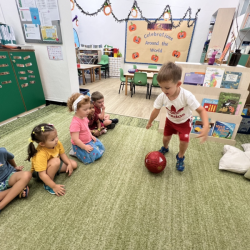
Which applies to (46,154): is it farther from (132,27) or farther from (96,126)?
(132,27)

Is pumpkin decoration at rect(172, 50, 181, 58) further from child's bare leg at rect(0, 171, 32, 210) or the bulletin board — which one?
child's bare leg at rect(0, 171, 32, 210)

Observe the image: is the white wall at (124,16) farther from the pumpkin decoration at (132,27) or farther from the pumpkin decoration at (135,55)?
the pumpkin decoration at (135,55)

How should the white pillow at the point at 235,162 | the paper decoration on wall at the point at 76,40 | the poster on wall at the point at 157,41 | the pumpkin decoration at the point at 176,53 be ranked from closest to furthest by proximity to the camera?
the white pillow at the point at 235,162 < the poster on wall at the point at 157,41 < the pumpkin decoration at the point at 176,53 < the paper decoration on wall at the point at 76,40

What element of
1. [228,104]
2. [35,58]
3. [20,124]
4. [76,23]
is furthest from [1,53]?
[76,23]

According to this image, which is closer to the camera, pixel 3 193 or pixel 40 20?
pixel 3 193

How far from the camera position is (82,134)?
68.2 inches

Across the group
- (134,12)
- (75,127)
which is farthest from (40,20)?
(134,12)

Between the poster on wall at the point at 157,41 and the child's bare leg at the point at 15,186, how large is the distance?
5.99 meters

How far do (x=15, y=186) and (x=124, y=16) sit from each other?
273 inches

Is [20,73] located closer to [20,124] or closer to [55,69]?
[55,69]

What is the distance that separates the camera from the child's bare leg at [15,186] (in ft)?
3.98

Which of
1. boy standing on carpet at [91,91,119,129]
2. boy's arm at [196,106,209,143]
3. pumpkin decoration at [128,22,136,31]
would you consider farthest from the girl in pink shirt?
pumpkin decoration at [128,22,136,31]

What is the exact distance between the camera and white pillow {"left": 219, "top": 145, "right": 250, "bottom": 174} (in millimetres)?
1647

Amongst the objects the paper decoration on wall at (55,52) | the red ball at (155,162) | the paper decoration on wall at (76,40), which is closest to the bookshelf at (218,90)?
the red ball at (155,162)
